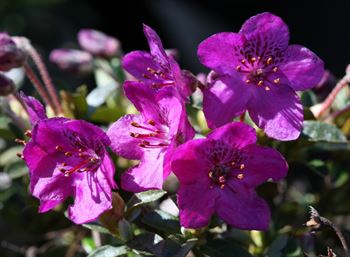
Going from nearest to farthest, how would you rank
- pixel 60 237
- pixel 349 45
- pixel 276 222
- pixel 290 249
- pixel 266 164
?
1. pixel 266 164
2. pixel 290 249
3. pixel 276 222
4. pixel 60 237
5. pixel 349 45

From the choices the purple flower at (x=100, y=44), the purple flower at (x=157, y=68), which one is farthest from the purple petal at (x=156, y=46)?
the purple flower at (x=100, y=44)

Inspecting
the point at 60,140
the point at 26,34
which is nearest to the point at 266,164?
the point at 60,140

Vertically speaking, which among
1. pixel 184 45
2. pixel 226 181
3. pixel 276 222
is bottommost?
pixel 184 45

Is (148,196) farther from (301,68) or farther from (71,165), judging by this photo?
(301,68)

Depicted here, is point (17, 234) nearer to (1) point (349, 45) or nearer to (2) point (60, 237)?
(2) point (60, 237)

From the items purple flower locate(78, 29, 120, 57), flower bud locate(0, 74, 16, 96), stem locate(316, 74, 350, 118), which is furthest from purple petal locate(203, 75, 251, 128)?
purple flower locate(78, 29, 120, 57)
